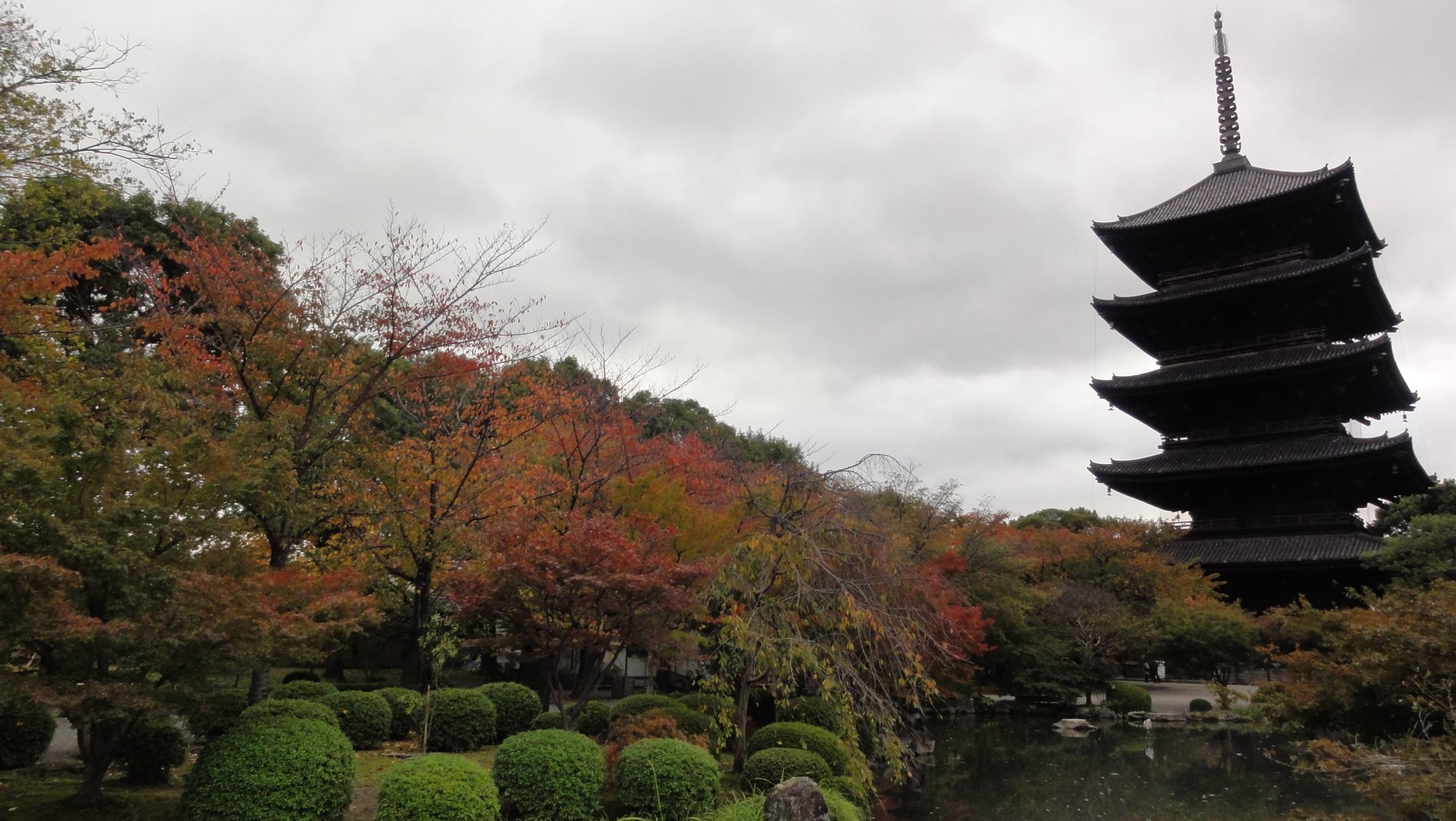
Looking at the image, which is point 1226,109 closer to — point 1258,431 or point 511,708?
point 1258,431

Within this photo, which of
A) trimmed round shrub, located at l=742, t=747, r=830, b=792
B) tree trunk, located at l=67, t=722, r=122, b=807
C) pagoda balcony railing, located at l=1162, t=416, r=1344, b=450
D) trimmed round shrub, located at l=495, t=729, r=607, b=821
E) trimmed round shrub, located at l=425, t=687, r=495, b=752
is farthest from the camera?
pagoda balcony railing, located at l=1162, t=416, r=1344, b=450

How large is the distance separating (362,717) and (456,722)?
3.82 ft

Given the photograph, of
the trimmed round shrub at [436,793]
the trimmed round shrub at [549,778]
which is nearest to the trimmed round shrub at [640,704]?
the trimmed round shrub at [549,778]

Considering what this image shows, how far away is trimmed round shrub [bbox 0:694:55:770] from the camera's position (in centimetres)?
941

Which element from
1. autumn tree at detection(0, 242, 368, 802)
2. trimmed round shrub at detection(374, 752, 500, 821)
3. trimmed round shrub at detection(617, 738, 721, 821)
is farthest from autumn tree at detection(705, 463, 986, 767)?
autumn tree at detection(0, 242, 368, 802)

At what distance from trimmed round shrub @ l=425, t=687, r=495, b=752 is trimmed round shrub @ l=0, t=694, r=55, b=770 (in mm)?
4073

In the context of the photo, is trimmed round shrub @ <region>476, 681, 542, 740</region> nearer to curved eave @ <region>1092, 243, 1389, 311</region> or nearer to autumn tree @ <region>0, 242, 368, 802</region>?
autumn tree @ <region>0, 242, 368, 802</region>

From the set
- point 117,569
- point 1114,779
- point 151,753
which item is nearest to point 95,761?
point 151,753

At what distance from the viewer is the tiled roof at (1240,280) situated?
84.4ft

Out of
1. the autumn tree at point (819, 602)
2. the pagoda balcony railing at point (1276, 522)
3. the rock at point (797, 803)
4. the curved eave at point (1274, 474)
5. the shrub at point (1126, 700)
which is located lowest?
the shrub at point (1126, 700)

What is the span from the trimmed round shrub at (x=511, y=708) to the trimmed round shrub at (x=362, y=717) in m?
1.50

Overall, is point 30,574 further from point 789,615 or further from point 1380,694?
point 1380,694

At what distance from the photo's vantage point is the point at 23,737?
960cm

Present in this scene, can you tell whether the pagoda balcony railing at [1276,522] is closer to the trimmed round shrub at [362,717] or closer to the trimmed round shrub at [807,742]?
the trimmed round shrub at [807,742]
